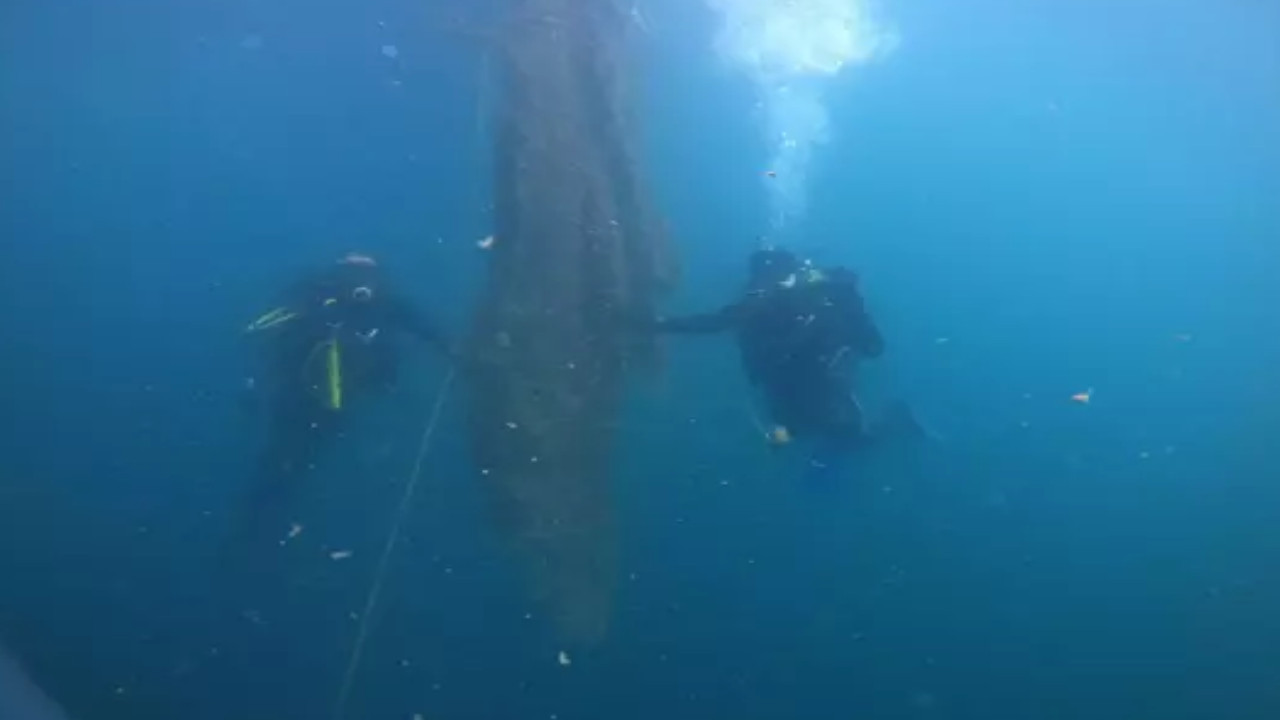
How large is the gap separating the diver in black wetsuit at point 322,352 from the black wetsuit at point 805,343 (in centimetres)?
79

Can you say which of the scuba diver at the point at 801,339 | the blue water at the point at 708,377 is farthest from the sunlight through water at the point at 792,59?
the scuba diver at the point at 801,339

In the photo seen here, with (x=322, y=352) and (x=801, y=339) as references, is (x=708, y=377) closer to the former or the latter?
(x=801, y=339)

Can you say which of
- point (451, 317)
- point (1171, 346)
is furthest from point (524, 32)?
point (1171, 346)

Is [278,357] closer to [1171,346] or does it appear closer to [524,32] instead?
[524,32]

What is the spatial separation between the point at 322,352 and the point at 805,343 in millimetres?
1401

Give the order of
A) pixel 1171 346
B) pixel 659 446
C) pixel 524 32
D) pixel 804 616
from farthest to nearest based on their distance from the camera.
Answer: pixel 1171 346, pixel 804 616, pixel 659 446, pixel 524 32

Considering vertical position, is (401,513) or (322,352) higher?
(322,352)

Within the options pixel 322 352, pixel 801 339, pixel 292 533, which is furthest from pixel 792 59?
pixel 292 533

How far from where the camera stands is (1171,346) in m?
2.70

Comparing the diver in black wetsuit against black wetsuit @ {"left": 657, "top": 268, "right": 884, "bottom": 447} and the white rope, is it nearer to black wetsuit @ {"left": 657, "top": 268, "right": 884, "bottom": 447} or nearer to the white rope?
the white rope

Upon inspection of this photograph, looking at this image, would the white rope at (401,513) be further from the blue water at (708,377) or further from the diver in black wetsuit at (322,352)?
the diver in black wetsuit at (322,352)

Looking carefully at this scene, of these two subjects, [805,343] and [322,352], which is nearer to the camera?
[322,352]

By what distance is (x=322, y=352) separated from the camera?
2.13 meters

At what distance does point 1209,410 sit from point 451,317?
8.80ft
